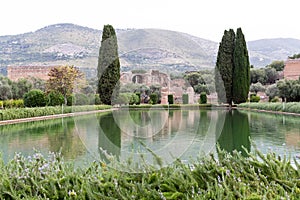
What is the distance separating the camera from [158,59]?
10.1 ft

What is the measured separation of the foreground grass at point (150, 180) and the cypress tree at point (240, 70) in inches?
754

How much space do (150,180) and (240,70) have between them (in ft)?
64.2

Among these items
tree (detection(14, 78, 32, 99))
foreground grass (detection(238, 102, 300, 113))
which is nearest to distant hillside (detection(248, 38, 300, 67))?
foreground grass (detection(238, 102, 300, 113))

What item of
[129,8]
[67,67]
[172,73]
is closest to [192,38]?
[172,73]

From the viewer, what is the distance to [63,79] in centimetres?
1941

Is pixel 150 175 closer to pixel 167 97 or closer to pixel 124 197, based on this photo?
pixel 124 197

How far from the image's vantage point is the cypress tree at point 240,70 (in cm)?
2072

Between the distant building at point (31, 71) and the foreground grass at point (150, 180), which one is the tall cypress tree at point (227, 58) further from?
the foreground grass at point (150, 180)

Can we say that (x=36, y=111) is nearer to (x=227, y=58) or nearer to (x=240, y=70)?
(x=227, y=58)

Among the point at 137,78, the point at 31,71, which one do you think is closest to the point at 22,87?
the point at 31,71

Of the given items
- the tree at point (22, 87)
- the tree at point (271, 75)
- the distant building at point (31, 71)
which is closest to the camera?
the tree at point (22, 87)

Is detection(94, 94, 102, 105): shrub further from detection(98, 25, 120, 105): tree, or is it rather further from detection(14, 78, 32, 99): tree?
detection(14, 78, 32, 99): tree

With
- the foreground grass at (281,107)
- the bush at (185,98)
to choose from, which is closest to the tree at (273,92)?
the foreground grass at (281,107)

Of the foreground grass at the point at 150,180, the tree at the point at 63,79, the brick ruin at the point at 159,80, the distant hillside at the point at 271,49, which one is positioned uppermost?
the distant hillside at the point at 271,49
